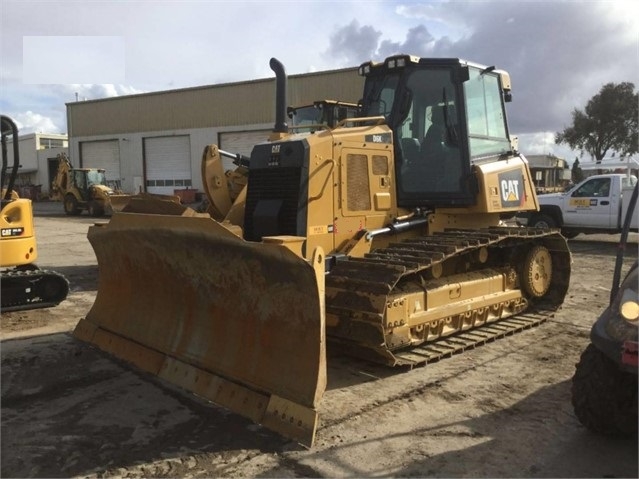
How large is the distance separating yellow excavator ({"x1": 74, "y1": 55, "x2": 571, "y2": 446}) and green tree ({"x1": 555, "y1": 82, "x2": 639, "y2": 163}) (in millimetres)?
36228

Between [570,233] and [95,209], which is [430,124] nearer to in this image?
[570,233]

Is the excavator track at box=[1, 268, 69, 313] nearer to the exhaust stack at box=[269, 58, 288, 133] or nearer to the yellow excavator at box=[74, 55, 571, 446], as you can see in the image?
the yellow excavator at box=[74, 55, 571, 446]

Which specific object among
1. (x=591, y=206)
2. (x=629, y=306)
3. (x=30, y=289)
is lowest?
(x=30, y=289)

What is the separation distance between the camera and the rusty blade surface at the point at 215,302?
4312 millimetres

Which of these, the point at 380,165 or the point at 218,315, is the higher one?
the point at 380,165

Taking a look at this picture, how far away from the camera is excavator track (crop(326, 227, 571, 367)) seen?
5.15m

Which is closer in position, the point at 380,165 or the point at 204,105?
the point at 380,165

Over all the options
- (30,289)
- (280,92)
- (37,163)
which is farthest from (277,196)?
(37,163)

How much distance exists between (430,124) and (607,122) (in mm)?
38649

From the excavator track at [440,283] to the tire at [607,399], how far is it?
1.67 m

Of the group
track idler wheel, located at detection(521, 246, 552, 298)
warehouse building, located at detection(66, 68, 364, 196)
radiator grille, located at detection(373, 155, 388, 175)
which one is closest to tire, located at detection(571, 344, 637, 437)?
radiator grille, located at detection(373, 155, 388, 175)

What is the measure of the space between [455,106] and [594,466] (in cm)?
410

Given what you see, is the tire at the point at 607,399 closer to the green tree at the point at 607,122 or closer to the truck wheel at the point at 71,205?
the truck wheel at the point at 71,205

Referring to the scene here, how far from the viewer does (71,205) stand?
2905 centimetres
